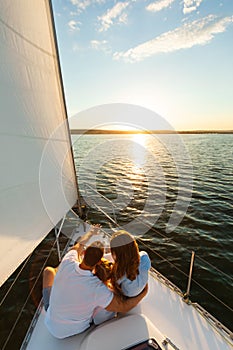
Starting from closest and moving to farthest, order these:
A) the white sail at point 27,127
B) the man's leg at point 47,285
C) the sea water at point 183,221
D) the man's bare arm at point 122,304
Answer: the white sail at point 27,127
the man's bare arm at point 122,304
the man's leg at point 47,285
the sea water at point 183,221

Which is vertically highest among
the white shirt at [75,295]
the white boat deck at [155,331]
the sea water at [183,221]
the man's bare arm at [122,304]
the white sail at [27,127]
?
the white sail at [27,127]

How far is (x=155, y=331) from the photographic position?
4.32 feet

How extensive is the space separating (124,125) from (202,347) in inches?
103

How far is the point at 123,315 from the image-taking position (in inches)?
57.0


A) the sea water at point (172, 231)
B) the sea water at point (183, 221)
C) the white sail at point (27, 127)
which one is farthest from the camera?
the sea water at point (183, 221)

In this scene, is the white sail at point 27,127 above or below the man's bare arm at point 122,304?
above

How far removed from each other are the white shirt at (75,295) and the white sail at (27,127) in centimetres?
34

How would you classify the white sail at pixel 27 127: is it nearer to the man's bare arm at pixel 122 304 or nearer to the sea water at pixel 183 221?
the man's bare arm at pixel 122 304

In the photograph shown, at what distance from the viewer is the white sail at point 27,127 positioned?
3.92 ft

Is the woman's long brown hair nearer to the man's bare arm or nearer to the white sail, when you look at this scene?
the man's bare arm

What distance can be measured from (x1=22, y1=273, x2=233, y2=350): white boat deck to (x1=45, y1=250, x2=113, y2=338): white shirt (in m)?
0.14

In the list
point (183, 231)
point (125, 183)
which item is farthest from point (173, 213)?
point (125, 183)

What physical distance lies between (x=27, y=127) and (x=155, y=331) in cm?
153

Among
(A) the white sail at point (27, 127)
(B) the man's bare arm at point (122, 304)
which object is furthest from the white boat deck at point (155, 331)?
(A) the white sail at point (27, 127)
